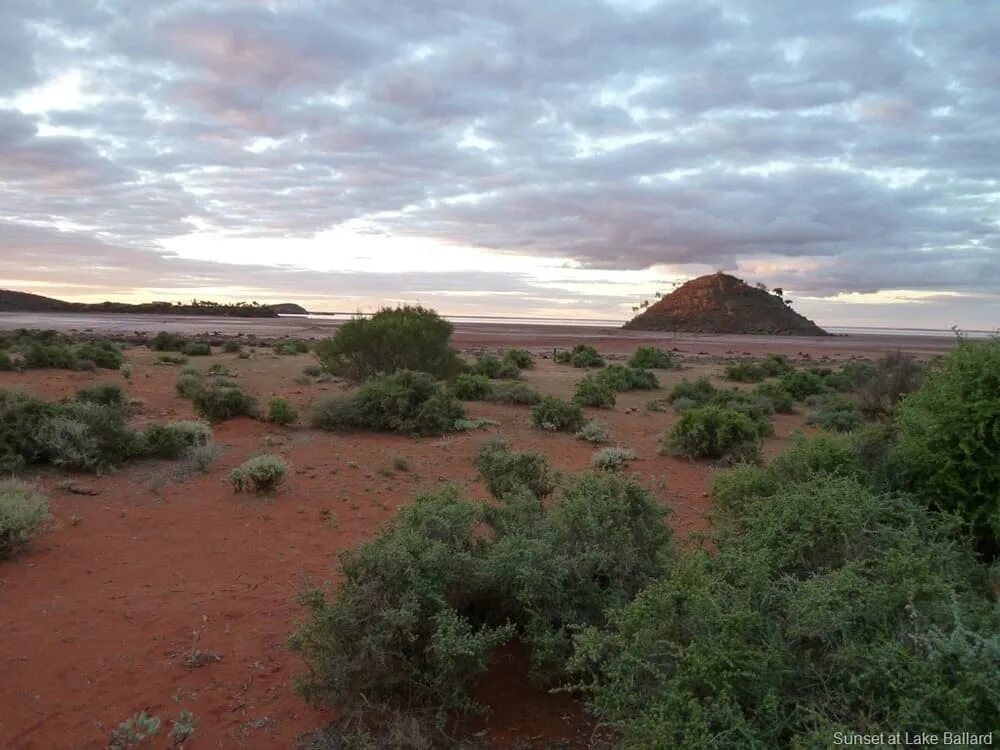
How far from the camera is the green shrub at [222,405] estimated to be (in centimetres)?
1511

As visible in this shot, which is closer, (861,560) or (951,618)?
(951,618)

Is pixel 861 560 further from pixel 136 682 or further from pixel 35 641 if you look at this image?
pixel 35 641

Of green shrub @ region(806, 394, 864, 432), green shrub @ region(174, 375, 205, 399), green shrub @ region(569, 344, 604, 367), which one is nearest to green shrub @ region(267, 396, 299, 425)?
green shrub @ region(174, 375, 205, 399)

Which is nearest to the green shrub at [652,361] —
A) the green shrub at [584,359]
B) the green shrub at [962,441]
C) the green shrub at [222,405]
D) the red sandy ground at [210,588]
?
the green shrub at [584,359]

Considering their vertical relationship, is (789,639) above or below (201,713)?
above

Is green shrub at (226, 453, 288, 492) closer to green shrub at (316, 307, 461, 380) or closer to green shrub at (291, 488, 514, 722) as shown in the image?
green shrub at (291, 488, 514, 722)

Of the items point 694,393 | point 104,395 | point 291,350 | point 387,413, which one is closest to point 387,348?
point 387,413

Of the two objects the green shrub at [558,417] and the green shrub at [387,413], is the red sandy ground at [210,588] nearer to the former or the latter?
the green shrub at [387,413]

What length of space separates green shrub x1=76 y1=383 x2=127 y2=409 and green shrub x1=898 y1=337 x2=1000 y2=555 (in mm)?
14607

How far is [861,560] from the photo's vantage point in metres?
4.40

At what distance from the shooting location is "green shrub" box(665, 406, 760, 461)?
13.0 m

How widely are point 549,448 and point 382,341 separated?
8429 mm

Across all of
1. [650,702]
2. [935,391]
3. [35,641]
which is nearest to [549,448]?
[935,391]

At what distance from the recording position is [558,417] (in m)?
15.8
